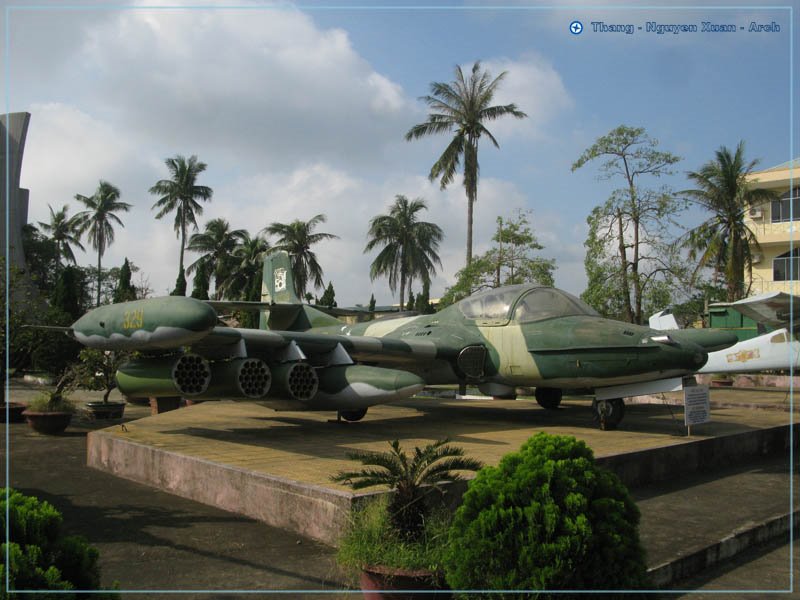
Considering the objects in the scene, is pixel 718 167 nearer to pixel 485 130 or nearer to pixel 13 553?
pixel 485 130

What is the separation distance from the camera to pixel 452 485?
5.85 meters

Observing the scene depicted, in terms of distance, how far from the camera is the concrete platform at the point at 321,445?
245 inches

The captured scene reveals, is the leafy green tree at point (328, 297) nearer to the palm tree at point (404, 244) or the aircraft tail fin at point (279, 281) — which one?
the palm tree at point (404, 244)

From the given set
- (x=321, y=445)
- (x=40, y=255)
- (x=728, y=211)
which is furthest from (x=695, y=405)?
(x=40, y=255)

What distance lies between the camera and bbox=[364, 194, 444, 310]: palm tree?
161ft

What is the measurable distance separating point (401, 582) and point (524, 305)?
26.4 ft

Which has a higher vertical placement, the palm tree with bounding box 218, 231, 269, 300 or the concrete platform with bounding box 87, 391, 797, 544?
the palm tree with bounding box 218, 231, 269, 300

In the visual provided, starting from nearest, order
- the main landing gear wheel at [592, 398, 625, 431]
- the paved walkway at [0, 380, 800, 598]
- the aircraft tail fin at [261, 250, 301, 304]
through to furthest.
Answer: the paved walkway at [0, 380, 800, 598] < the main landing gear wheel at [592, 398, 625, 431] < the aircraft tail fin at [261, 250, 301, 304]

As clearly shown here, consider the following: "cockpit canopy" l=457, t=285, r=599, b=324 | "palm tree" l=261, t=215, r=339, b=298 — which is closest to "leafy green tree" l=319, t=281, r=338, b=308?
"palm tree" l=261, t=215, r=339, b=298

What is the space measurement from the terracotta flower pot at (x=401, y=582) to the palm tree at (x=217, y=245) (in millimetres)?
49744

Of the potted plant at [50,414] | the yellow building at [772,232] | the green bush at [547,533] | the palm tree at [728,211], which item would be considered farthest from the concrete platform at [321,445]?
the yellow building at [772,232]

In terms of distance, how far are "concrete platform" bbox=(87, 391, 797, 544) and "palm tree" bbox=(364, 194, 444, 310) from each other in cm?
3439

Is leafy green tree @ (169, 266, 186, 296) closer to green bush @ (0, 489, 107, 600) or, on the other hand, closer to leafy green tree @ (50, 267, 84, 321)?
leafy green tree @ (50, 267, 84, 321)

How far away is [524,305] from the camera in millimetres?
11484
